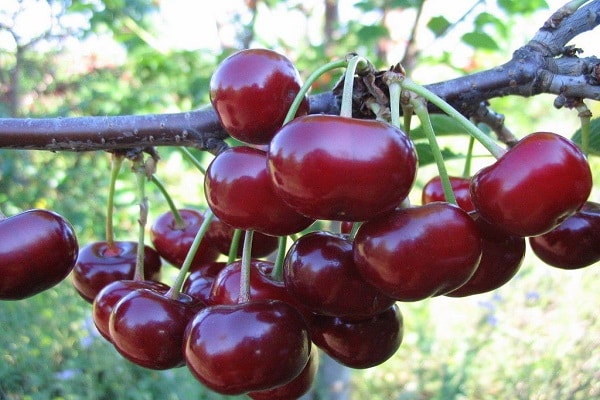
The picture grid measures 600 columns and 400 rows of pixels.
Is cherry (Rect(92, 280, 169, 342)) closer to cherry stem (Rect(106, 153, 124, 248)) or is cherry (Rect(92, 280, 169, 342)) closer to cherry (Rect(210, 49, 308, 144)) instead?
cherry stem (Rect(106, 153, 124, 248))

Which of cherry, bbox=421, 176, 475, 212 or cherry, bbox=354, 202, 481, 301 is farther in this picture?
cherry, bbox=421, 176, 475, 212

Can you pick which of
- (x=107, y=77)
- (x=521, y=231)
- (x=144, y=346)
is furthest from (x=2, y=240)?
(x=107, y=77)

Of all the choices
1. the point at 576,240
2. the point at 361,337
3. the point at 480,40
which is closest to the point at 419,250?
the point at 361,337

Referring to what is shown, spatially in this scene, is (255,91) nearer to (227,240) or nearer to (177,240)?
(227,240)

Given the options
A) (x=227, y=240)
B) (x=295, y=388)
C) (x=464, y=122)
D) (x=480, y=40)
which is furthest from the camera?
(x=480, y=40)

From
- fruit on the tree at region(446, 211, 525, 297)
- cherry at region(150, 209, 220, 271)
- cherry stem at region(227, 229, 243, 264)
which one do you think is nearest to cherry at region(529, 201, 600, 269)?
fruit on the tree at region(446, 211, 525, 297)

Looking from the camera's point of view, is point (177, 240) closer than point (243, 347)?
No

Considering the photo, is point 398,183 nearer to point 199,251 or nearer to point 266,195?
point 266,195
